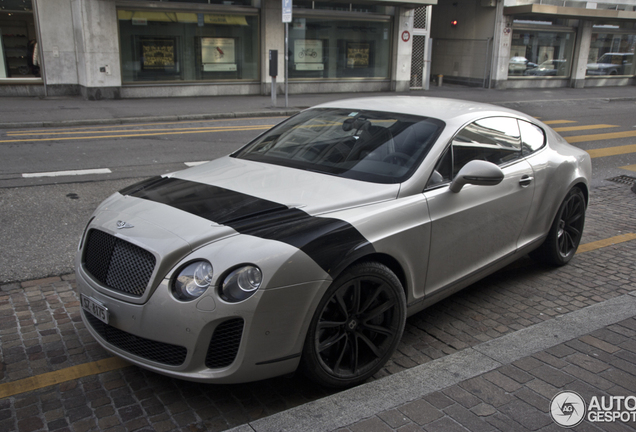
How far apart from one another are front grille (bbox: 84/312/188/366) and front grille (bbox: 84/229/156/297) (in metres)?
0.25

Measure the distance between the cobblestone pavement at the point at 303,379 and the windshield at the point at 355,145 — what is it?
1.19 meters

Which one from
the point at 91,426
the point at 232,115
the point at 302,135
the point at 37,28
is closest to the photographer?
the point at 91,426

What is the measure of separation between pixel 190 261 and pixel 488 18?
27868 millimetres

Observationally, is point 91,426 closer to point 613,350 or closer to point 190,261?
point 190,261

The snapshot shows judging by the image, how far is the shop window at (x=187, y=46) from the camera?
1898cm

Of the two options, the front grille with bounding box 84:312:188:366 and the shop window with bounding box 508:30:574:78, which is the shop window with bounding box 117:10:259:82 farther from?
the front grille with bounding box 84:312:188:366

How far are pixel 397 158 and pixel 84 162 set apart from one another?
6.77 metres

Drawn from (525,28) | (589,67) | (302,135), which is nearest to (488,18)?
(525,28)

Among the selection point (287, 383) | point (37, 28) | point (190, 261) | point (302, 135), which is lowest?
point (287, 383)

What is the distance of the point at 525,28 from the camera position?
27.8 meters

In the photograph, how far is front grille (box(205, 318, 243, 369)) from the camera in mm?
2807

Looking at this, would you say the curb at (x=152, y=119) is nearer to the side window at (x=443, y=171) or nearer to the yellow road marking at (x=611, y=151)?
the yellow road marking at (x=611, y=151)

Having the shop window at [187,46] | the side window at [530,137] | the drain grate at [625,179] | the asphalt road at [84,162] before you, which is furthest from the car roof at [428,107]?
the shop window at [187,46]

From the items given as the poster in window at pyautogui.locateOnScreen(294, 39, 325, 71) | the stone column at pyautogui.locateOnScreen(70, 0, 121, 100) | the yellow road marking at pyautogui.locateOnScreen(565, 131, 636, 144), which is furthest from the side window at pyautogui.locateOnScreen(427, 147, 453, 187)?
the poster in window at pyautogui.locateOnScreen(294, 39, 325, 71)
